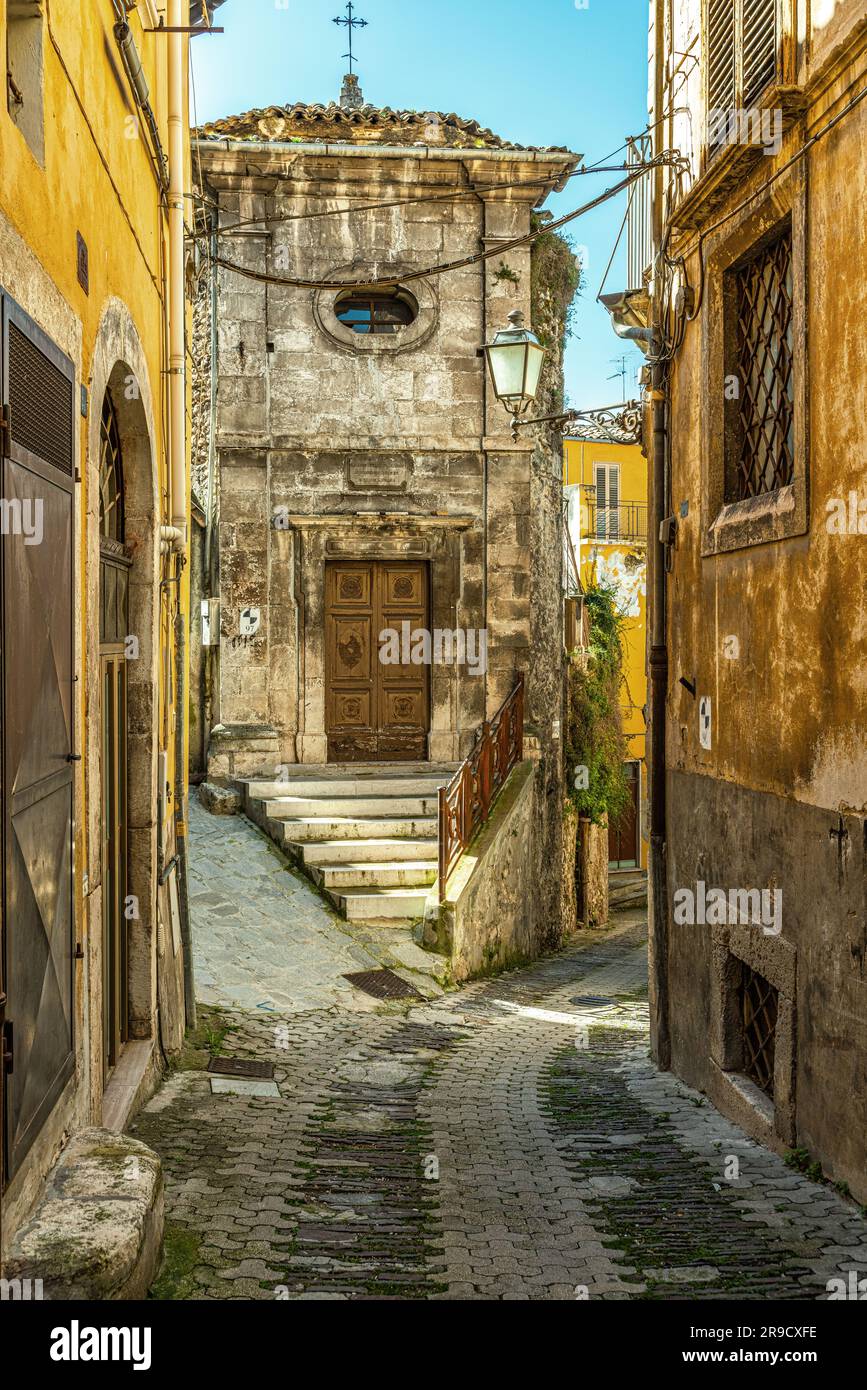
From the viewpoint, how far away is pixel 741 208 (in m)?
7.03

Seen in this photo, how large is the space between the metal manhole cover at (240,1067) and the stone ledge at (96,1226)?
3275 millimetres

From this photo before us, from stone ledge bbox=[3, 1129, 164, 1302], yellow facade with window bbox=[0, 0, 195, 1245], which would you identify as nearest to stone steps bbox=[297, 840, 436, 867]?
yellow facade with window bbox=[0, 0, 195, 1245]

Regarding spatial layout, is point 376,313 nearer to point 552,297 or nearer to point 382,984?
point 552,297

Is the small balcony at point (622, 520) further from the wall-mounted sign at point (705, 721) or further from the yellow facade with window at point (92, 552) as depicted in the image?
the yellow facade with window at point (92, 552)

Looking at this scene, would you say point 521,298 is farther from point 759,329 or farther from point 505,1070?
point 505,1070

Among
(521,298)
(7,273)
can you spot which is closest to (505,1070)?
(7,273)

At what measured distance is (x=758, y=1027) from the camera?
280 inches

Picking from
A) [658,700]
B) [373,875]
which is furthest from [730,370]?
[373,875]

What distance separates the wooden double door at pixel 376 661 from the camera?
15148mm

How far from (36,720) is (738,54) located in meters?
5.77

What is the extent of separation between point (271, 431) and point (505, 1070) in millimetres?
8900

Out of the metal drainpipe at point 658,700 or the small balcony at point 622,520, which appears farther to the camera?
the small balcony at point 622,520

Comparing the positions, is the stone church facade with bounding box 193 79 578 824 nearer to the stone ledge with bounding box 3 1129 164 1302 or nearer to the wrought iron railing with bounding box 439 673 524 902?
the wrought iron railing with bounding box 439 673 524 902

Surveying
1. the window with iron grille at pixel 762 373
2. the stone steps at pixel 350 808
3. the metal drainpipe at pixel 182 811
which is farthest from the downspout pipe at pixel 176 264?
the stone steps at pixel 350 808
